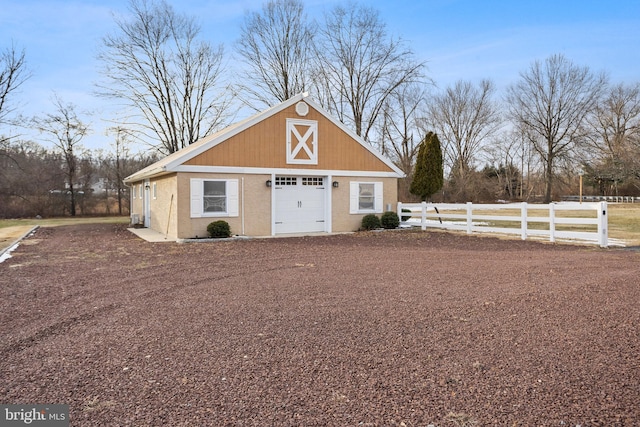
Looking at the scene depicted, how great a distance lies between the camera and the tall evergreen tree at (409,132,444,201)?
725 inches

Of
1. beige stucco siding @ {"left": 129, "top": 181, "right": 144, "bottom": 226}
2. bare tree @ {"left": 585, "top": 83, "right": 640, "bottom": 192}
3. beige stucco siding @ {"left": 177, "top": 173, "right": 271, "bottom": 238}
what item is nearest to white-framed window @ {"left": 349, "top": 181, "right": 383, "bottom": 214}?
beige stucco siding @ {"left": 177, "top": 173, "right": 271, "bottom": 238}

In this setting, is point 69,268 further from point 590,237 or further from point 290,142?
point 590,237

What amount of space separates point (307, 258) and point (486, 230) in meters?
7.75

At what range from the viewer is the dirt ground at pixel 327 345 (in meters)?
2.77

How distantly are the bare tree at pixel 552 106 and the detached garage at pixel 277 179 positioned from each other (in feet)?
110

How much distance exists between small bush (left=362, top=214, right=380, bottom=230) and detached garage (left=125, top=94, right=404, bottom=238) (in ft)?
0.88

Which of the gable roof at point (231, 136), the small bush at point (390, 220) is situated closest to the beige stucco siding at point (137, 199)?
the gable roof at point (231, 136)

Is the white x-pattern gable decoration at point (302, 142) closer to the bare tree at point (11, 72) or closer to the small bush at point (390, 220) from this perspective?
the small bush at point (390, 220)

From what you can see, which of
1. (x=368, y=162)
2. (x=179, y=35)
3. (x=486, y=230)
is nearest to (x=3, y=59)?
(x=179, y=35)

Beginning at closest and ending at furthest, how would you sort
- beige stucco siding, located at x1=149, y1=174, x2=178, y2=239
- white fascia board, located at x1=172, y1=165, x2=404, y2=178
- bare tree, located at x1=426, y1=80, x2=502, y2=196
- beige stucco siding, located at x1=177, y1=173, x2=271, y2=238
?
beige stucco siding, located at x1=177, y1=173, x2=271, y2=238 < white fascia board, located at x1=172, y1=165, x2=404, y2=178 < beige stucco siding, located at x1=149, y1=174, x2=178, y2=239 < bare tree, located at x1=426, y1=80, x2=502, y2=196

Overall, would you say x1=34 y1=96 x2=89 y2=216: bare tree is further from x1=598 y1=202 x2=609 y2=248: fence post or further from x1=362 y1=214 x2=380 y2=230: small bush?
x1=598 y1=202 x2=609 y2=248: fence post

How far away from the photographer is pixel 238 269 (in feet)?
27.1

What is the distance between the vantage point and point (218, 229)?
43.8 ft

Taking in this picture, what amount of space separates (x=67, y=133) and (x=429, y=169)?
26.4m
